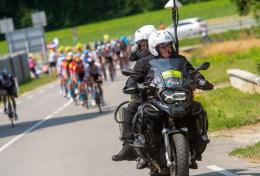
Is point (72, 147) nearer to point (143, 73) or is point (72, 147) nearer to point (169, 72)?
point (143, 73)

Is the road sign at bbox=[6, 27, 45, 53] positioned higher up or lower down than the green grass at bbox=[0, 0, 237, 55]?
higher up

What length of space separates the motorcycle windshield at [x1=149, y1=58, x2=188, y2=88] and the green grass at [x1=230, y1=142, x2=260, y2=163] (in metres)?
2.81

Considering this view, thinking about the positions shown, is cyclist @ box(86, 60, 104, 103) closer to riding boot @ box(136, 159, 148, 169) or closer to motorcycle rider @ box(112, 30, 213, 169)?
motorcycle rider @ box(112, 30, 213, 169)

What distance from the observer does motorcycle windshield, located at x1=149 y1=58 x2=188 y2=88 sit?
10070mm

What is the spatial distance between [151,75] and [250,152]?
3.24m

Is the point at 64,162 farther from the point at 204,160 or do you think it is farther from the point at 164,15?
the point at 164,15

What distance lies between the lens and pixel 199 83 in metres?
10.4

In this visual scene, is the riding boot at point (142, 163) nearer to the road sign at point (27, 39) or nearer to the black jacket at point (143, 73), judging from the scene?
the black jacket at point (143, 73)

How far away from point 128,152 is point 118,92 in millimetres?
21639

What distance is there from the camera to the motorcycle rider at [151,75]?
10.2m

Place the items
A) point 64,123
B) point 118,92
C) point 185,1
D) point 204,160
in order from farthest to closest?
point 185,1 < point 118,92 < point 64,123 < point 204,160

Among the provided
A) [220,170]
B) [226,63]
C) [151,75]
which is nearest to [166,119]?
[151,75]

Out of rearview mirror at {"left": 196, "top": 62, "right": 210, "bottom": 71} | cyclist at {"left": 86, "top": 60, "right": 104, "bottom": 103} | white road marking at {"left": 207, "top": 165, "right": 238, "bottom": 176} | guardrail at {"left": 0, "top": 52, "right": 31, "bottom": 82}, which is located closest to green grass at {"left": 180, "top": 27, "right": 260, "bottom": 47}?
guardrail at {"left": 0, "top": 52, "right": 31, "bottom": 82}

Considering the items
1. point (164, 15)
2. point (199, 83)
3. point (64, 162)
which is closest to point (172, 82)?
point (199, 83)
